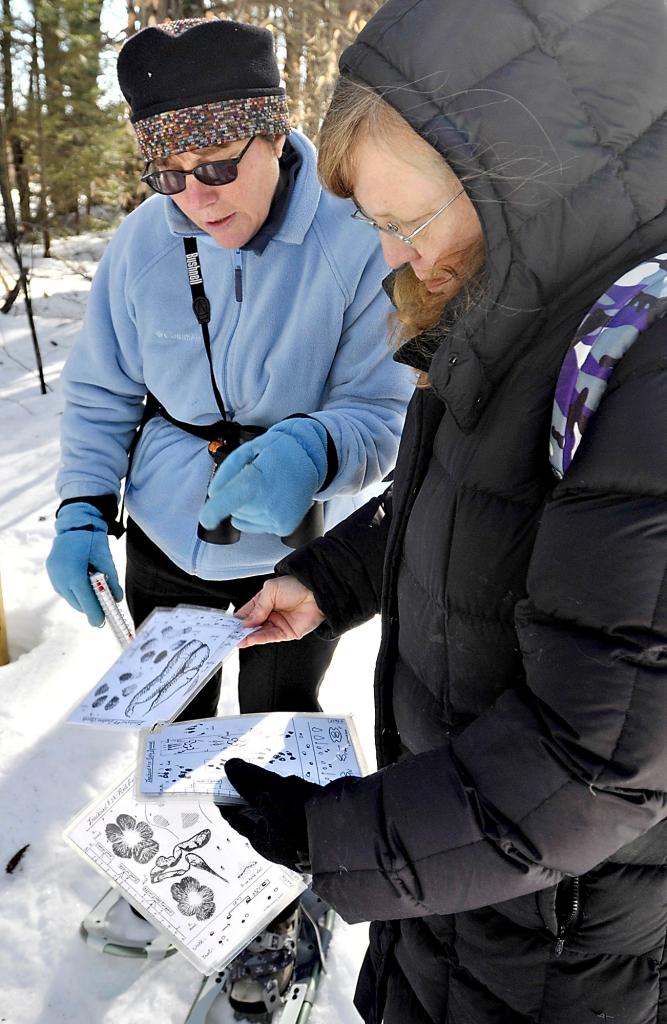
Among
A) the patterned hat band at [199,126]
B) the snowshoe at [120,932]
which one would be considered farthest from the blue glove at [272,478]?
the snowshoe at [120,932]

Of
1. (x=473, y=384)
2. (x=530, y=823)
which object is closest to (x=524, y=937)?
(x=530, y=823)

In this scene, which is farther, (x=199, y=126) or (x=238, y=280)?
(x=238, y=280)

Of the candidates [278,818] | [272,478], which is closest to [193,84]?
[272,478]

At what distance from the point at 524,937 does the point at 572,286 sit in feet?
2.86

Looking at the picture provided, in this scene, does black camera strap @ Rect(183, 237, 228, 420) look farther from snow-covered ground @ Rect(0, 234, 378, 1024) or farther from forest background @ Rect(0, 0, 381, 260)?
forest background @ Rect(0, 0, 381, 260)

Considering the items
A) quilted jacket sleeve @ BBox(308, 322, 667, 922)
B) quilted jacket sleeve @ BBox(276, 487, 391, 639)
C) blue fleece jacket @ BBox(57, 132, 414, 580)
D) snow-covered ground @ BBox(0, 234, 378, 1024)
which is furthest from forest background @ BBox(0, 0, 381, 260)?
quilted jacket sleeve @ BBox(308, 322, 667, 922)

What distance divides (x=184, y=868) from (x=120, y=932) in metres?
0.78

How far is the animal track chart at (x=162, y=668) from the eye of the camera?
1.58 metres

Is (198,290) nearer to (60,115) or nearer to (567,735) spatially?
(567,735)

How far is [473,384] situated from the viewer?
979 mm

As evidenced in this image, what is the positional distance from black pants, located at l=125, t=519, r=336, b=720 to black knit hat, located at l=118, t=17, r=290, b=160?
101cm

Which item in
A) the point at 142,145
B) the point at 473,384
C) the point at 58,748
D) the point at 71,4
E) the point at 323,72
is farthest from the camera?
the point at 71,4

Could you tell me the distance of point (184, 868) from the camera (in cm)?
173

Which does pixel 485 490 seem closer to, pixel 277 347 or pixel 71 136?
pixel 277 347
